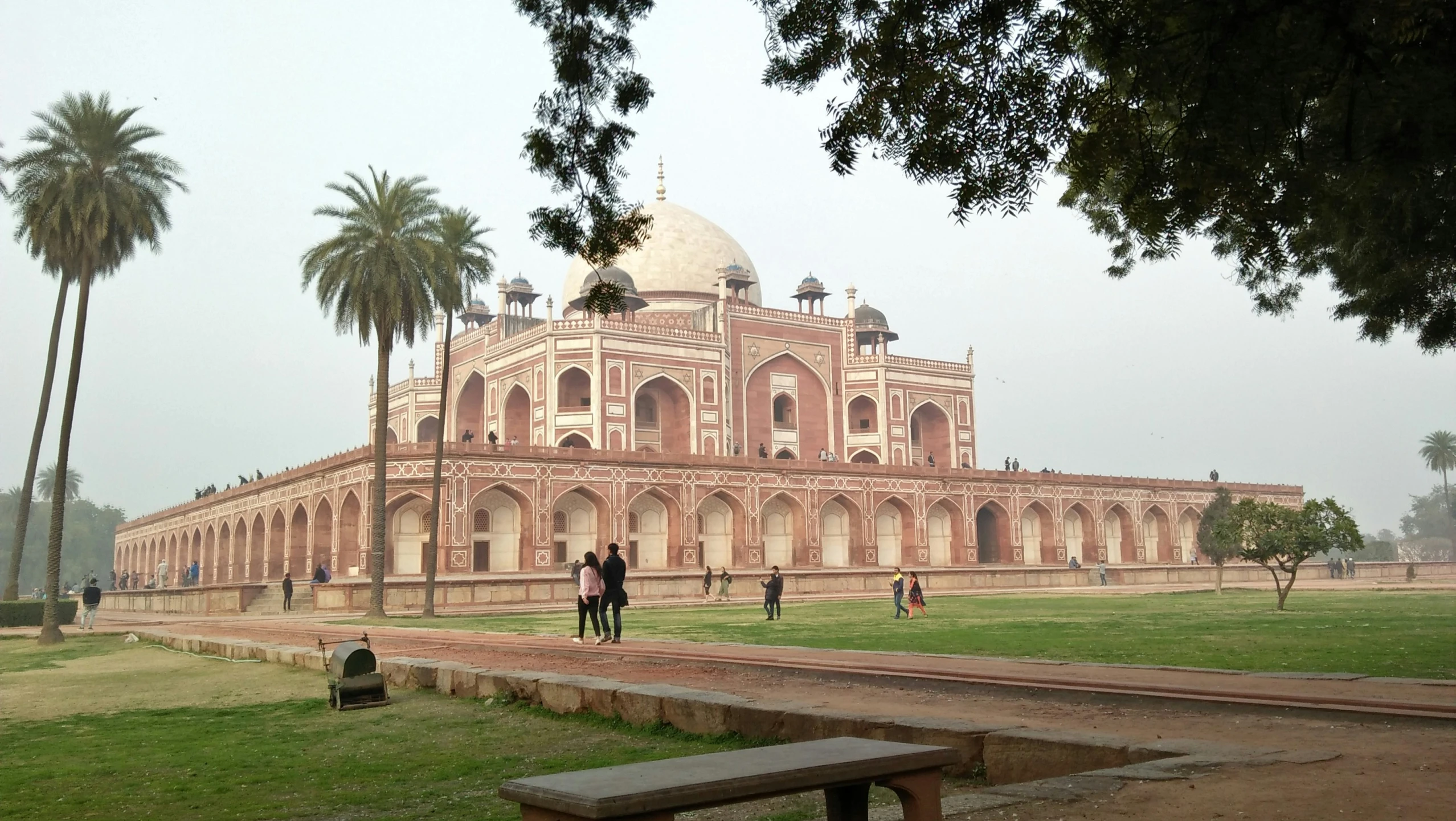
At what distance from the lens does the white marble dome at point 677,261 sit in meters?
45.7

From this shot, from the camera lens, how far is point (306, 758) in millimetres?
6562

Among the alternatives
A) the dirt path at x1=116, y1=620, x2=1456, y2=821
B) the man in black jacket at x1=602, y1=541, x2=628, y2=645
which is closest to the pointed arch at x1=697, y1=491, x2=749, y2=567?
the man in black jacket at x1=602, y1=541, x2=628, y2=645

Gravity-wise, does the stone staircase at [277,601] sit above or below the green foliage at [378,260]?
below

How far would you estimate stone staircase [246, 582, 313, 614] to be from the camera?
90.8 feet

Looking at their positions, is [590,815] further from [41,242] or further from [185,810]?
[41,242]

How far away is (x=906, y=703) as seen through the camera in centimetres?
697

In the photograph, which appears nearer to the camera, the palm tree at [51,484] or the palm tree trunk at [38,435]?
the palm tree trunk at [38,435]

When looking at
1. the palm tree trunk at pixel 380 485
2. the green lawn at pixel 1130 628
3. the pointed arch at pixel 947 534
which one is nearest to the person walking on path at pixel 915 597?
the green lawn at pixel 1130 628

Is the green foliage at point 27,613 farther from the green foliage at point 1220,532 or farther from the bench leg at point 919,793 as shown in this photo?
the bench leg at point 919,793

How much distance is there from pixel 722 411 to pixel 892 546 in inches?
299

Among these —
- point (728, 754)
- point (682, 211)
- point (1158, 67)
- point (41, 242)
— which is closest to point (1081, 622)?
point (1158, 67)

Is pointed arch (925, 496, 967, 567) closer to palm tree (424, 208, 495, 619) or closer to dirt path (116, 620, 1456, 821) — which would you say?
palm tree (424, 208, 495, 619)

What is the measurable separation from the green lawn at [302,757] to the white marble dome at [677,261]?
3666 cm

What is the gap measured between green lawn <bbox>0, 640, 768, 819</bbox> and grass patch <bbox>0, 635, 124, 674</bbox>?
23.4ft
